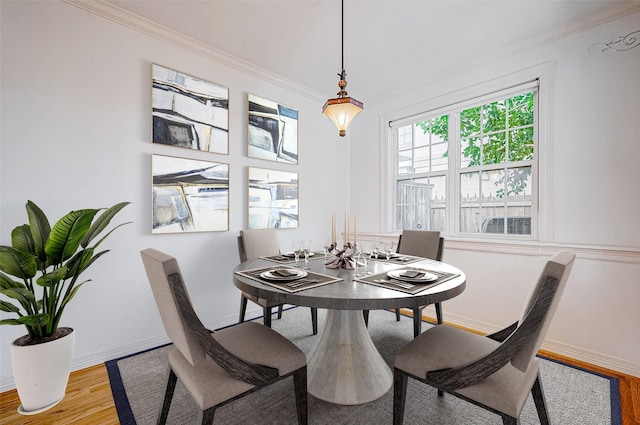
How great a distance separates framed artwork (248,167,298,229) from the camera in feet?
10.3

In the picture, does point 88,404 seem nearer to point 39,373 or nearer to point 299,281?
point 39,373

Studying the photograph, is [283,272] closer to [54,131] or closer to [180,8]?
[54,131]

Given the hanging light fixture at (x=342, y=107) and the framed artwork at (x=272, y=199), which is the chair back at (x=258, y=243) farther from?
the hanging light fixture at (x=342, y=107)

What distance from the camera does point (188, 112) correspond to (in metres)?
2.66

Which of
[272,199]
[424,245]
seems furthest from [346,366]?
[272,199]

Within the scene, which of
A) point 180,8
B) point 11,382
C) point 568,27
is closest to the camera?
point 11,382

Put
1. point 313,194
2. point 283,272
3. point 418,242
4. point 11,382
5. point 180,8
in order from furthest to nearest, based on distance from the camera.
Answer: point 313,194
point 418,242
point 180,8
point 11,382
point 283,272

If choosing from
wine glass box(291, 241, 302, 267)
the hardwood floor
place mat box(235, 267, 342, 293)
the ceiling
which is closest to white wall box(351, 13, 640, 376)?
the ceiling

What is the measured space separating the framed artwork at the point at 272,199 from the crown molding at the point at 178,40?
3.43ft

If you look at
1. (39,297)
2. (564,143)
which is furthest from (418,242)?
→ (39,297)

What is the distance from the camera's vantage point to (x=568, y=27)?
241 centimetres

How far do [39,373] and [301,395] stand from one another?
1538 millimetres

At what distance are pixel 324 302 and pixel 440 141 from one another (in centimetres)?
288

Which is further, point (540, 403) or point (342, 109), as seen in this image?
point (342, 109)
